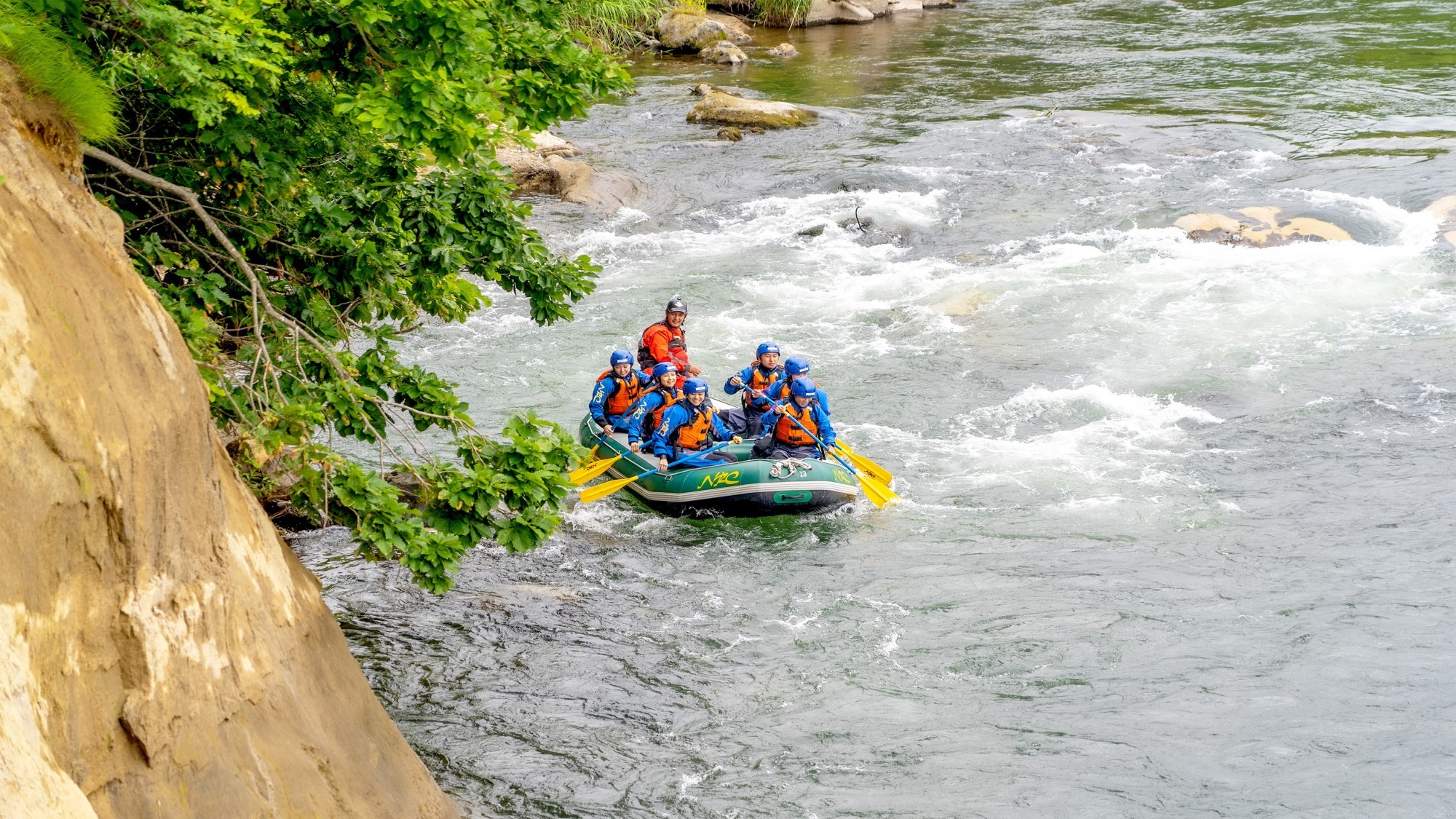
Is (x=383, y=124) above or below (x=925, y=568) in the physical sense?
above

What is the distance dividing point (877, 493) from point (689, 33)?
23167 mm

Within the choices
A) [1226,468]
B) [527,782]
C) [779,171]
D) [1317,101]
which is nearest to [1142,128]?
[1317,101]

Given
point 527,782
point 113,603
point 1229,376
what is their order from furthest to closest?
point 1229,376, point 527,782, point 113,603

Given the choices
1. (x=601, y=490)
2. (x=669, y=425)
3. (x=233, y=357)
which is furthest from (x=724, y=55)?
(x=233, y=357)

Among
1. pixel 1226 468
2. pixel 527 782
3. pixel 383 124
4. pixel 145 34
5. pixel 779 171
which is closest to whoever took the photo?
pixel 145 34

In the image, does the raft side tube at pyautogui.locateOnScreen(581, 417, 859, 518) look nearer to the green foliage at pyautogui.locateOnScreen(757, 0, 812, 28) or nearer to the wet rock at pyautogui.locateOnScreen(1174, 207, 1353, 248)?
the wet rock at pyautogui.locateOnScreen(1174, 207, 1353, 248)

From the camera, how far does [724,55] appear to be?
31094mm

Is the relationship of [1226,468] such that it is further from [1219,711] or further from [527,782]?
[527,782]

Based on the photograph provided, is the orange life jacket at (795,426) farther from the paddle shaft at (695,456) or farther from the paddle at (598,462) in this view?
the paddle at (598,462)

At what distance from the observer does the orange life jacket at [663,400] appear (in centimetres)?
1230

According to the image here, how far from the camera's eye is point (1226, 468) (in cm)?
1220

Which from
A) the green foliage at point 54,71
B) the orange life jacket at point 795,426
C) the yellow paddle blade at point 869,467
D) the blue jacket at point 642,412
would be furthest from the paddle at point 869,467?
the green foliage at point 54,71

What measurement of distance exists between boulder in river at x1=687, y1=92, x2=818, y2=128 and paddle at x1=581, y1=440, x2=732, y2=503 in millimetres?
13561

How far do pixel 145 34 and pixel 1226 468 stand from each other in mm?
9693
